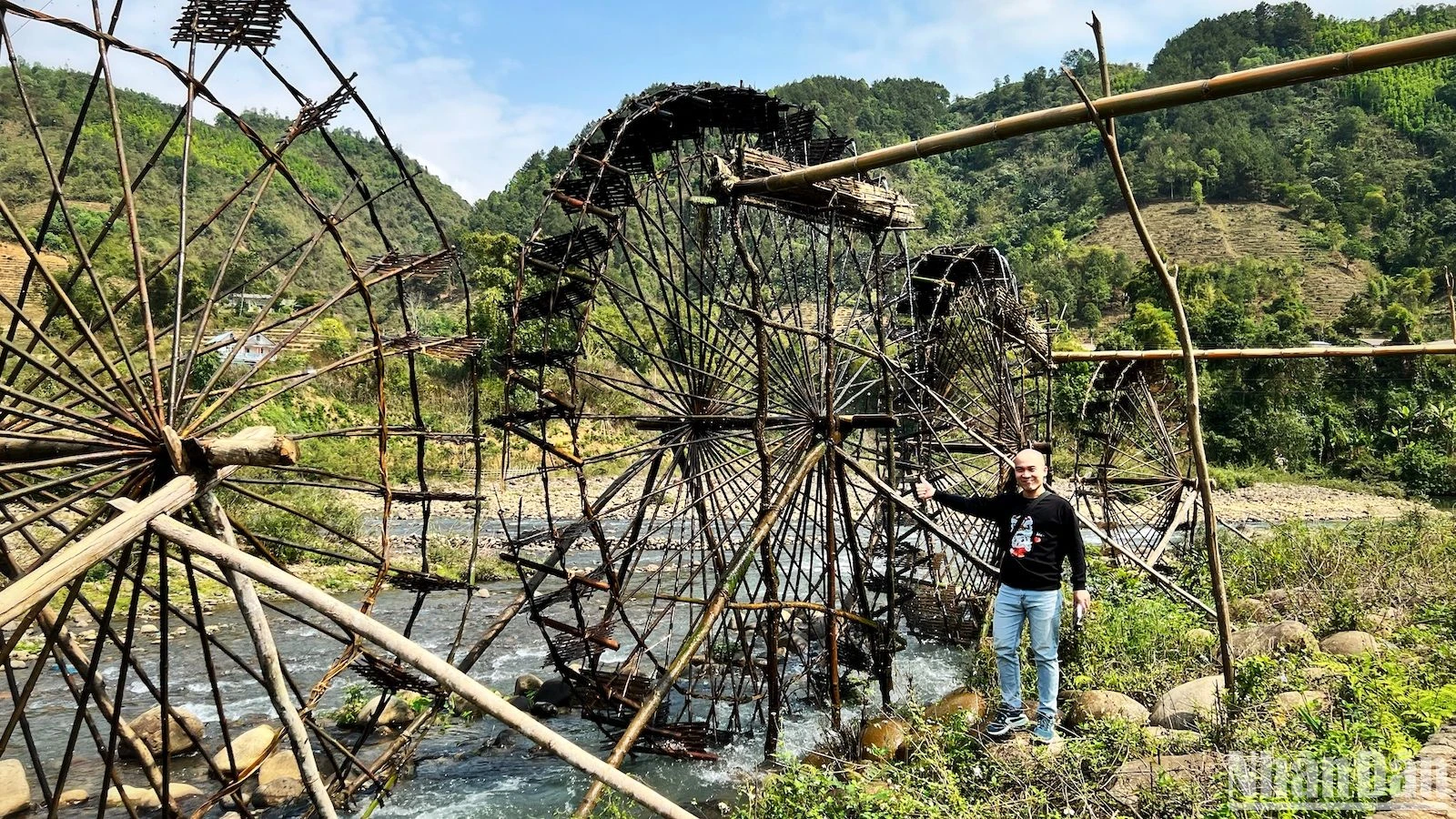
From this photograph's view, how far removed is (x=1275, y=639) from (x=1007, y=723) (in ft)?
13.0

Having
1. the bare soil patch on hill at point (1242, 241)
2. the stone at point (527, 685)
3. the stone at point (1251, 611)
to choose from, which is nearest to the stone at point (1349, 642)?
the stone at point (1251, 611)

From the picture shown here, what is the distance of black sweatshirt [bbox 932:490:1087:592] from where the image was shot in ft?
20.9

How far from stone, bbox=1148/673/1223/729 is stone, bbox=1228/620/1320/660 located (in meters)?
0.80

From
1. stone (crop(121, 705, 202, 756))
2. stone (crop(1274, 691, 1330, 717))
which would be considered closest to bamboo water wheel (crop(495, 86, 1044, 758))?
stone (crop(1274, 691, 1330, 717))

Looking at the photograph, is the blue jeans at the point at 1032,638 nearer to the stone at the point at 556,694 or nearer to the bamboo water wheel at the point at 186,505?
the bamboo water wheel at the point at 186,505

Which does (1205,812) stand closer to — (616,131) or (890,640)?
(890,640)

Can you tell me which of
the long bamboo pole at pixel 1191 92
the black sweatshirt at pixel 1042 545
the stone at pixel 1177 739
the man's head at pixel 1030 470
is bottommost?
the stone at pixel 1177 739

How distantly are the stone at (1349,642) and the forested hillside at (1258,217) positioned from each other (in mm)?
8365

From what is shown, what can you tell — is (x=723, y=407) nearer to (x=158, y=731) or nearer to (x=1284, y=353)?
(x=158, y=731)

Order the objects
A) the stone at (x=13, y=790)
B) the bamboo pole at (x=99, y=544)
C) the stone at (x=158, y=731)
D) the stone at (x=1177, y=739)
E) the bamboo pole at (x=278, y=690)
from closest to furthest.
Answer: the bamboo pole at (x=99, y=544) → the bamboo pole at (x=278, y=690) → the stone at (x=1177, y=739) → the stone at (x=13, y=790) → the stone at (x=158, y=731)

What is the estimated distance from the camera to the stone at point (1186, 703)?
686 cm

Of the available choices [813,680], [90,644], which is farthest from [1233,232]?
[90,644]

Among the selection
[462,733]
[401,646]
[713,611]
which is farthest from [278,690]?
[462,733]

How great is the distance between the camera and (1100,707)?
303 inches
